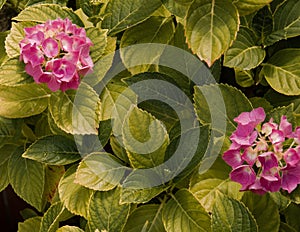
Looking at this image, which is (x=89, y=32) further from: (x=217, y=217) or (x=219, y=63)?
(x=217, y=217)

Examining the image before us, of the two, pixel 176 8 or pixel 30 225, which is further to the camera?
pixel 30 225

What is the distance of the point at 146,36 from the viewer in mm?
1200

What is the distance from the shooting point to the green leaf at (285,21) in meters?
1.12

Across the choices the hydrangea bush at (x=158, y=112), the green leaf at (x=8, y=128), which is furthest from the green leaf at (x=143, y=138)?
the green leaf at (x=8, y=128)

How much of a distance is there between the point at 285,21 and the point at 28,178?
59 centimetres

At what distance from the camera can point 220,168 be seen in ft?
3.57

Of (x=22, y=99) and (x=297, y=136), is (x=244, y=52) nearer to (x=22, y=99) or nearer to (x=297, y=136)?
(x=297, y=136)

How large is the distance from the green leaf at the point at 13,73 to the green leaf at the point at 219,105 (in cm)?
30

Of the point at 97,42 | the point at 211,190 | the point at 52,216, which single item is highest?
the point at 97,42

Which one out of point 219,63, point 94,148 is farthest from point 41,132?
point 219,63

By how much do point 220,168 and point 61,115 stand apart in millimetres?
300

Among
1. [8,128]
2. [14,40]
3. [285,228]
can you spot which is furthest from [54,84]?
[285,228]

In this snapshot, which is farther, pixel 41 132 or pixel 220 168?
pixel 41 132

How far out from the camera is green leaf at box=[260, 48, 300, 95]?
1116mm
